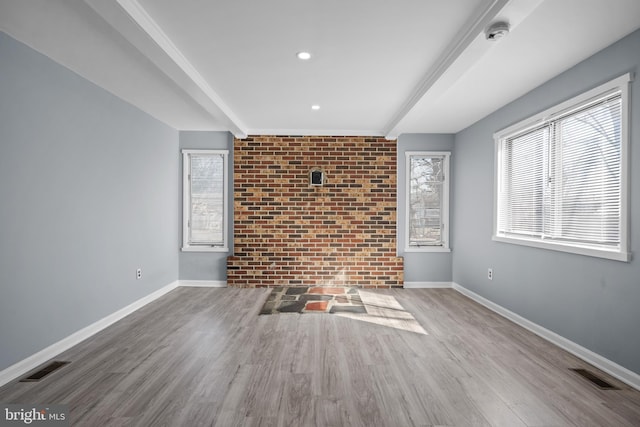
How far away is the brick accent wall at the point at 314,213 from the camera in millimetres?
5344

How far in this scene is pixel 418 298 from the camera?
473 centimetres

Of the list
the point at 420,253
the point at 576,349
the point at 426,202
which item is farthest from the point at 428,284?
the point at 576,349

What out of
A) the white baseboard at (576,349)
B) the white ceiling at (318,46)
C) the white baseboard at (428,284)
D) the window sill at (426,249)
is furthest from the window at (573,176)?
the white baseboard at (428,284)

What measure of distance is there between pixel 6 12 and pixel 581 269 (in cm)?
445

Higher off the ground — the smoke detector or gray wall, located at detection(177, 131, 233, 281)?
the smoke detector

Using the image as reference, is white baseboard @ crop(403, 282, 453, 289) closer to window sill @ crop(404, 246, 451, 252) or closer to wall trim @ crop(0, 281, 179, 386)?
window sill @ crop(404, 246, 451, 252)

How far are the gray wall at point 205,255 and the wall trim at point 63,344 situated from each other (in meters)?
0.99

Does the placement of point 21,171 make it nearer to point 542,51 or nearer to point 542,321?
point 542,51

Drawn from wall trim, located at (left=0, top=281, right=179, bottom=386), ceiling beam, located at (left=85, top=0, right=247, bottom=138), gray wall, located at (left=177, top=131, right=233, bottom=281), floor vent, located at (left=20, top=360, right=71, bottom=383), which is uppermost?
ceiling beam, located at (left=85, top=0, right=247, bottom=138)

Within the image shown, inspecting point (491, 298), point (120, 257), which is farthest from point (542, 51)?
point (120, 257)

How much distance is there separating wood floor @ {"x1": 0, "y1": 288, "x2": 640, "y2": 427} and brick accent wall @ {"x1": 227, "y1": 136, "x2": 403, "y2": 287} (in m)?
1.63

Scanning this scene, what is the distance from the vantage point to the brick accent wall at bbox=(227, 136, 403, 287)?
5344 mm

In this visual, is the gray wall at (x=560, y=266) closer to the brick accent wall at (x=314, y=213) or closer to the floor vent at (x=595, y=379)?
the floor vent at (x=595, y=379)

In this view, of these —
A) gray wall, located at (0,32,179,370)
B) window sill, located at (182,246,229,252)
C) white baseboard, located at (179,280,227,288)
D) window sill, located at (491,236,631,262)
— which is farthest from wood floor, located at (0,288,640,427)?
window sill, located at (182,246,229,252)
